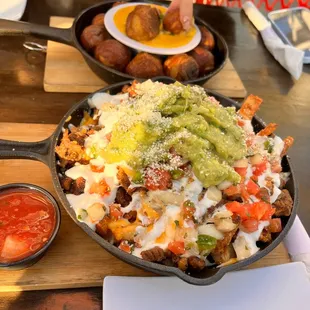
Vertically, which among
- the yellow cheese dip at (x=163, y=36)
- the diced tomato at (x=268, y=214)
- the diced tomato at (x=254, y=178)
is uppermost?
the yellow cheese dip at (x=163, y=36)

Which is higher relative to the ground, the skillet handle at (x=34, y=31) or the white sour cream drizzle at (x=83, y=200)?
the skillet handle at (x=34, y=31)

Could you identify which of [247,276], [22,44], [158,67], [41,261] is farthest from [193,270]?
[22,44]

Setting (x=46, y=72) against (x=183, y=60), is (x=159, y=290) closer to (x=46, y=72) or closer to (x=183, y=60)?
(x=183, y=60)

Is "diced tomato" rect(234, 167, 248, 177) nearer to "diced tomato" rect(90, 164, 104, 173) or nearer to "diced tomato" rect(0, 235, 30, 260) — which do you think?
"diced tomato" rect(90, 164, 104, 173)

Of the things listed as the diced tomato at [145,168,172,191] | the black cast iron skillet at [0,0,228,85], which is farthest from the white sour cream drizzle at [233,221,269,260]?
the black cast iron skillet at [0,0,228,85]

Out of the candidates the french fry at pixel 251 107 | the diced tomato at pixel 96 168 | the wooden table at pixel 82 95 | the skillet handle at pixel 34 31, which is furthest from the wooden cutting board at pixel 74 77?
the diced tomato at pixel 96 168

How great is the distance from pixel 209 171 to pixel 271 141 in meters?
0.44

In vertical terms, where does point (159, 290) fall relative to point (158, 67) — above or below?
below

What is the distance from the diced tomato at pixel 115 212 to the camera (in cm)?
142

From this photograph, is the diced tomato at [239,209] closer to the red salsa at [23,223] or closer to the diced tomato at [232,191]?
the diced tomato at [232,191]

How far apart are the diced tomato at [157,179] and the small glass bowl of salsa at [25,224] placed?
1.12 feet

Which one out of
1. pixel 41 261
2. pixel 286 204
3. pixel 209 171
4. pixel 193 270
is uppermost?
pixel 209 171

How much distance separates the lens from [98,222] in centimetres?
139

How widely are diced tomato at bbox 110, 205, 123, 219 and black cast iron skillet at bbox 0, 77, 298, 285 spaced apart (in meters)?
0.12
